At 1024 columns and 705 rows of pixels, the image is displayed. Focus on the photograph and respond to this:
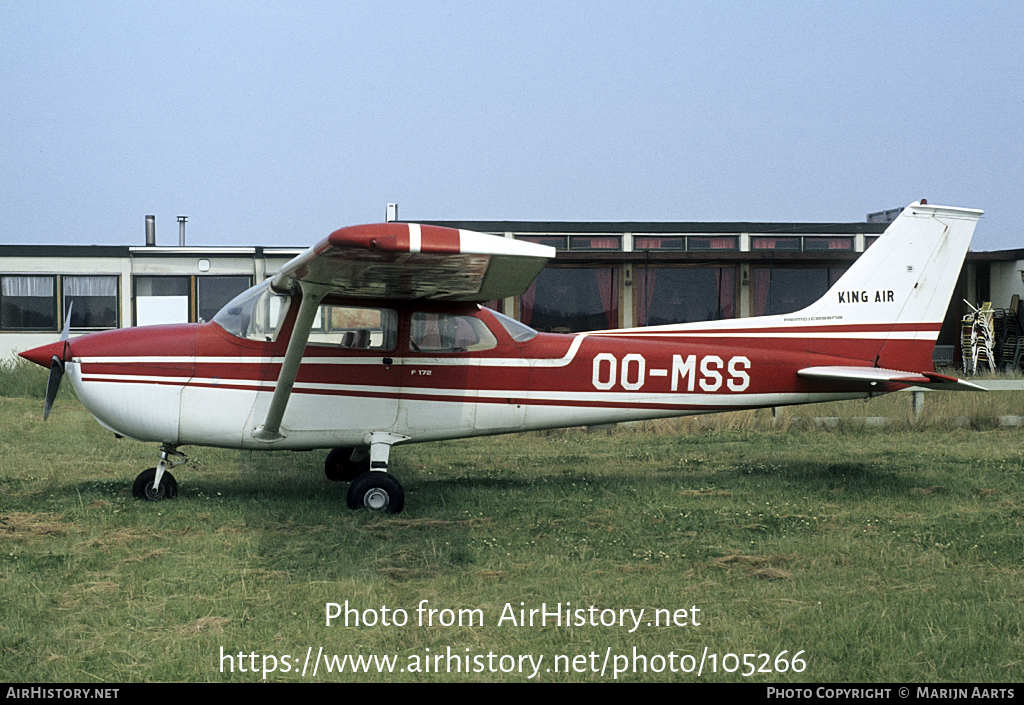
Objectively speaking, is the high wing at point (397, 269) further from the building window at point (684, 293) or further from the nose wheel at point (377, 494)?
the building window at point (684, 293)

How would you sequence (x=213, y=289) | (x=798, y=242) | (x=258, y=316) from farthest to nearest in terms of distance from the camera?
(x=798, y=242), (x=213, y=289), (x=258, y=316)

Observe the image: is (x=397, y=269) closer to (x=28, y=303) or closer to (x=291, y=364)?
(x=291, y=364)

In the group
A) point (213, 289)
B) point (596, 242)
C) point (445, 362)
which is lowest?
point (445, 362)

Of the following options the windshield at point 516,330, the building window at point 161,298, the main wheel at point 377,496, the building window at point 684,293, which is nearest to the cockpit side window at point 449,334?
the windshield at point 516,330

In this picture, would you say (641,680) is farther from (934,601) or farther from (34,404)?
(34,404)

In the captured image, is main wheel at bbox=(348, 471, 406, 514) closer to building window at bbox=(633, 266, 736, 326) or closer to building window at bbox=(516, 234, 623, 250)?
building window at bbox=(633, 266, 736, 326)

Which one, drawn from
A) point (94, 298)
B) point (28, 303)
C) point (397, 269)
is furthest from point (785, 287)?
point (28, 303)

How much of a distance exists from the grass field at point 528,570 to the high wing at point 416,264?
1833 millimetres

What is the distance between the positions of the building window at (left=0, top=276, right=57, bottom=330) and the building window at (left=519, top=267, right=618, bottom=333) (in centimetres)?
1092

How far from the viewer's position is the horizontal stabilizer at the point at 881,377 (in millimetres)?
7359

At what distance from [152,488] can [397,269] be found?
3178mm

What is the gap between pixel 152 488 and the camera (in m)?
7.38

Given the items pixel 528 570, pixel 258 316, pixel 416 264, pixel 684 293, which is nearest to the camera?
pixel 528 570
